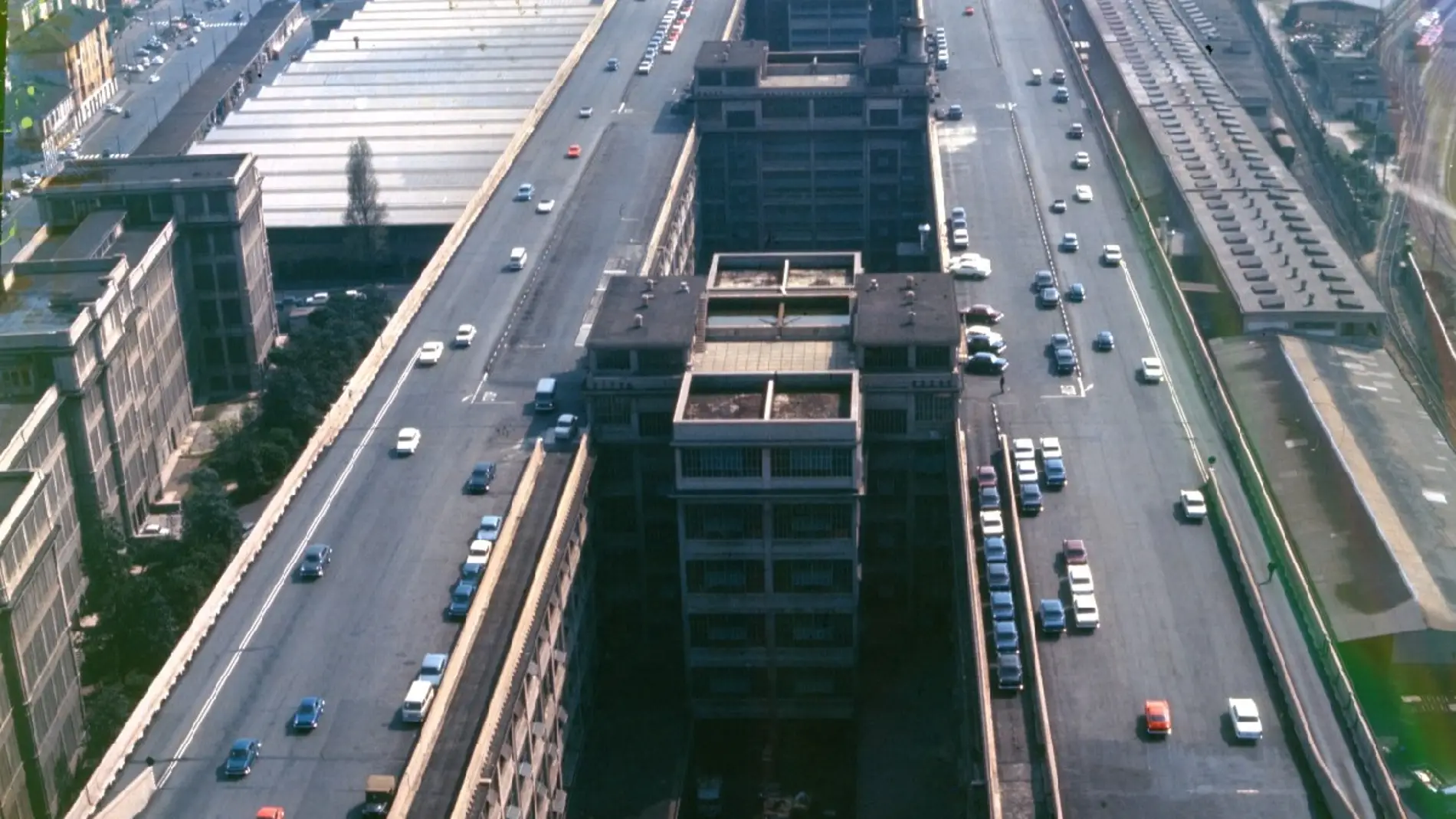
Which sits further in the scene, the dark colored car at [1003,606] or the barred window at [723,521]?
the barred window at [723,521]

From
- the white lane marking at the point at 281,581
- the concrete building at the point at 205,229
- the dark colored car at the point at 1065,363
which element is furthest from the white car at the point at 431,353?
the dark colored car at the point at 1065,363

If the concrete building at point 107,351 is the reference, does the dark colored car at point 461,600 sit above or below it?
below

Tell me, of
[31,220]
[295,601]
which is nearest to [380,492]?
[295,601]

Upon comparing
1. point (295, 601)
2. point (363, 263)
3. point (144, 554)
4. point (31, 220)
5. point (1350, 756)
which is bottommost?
point (1350, 756)

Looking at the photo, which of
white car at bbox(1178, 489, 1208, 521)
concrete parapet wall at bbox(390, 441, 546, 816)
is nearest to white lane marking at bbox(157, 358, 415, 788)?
concrete parapet wall at bbox(390, 441, 546, 816)

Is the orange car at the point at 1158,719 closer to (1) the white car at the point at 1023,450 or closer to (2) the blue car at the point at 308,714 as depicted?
(1) the white car at the point at 1023,450

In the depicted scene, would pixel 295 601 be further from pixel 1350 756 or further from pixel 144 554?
pixel 1350 756

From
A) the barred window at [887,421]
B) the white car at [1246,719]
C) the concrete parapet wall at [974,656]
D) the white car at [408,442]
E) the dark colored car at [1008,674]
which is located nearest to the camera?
the concrete parapet wall at [974,656]

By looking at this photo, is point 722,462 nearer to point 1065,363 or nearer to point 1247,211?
point 1065,363
